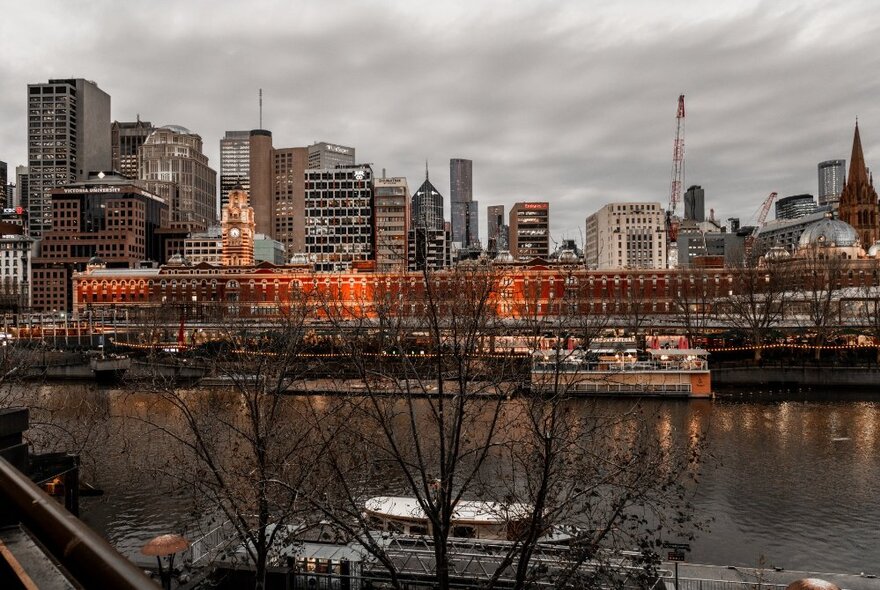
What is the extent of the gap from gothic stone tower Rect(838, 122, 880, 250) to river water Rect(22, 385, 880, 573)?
15878cm

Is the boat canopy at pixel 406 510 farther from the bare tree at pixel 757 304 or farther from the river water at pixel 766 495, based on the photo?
the bare tree at pixel 757 304

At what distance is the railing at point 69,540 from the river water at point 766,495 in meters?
21.3

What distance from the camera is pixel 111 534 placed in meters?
30.6

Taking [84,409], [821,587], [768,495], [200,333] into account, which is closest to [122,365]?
[84,409]

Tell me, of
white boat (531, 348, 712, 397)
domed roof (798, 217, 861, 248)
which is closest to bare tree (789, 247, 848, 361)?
domed roof (798, 217, 861, 248)

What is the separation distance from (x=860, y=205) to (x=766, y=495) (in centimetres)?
18673

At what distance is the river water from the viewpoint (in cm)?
2917

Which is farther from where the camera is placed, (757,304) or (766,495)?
(757,304)

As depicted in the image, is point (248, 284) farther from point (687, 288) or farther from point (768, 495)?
point (768, 495)

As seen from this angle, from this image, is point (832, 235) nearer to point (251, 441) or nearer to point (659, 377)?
point (659, 377)

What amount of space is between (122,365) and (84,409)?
2305 cm

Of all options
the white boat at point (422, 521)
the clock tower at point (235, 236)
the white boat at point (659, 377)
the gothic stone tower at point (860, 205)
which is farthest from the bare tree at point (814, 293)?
the clock tower at point (235, 236)

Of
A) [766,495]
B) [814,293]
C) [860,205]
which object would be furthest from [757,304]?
[860,205]

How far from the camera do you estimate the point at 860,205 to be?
621 ft
